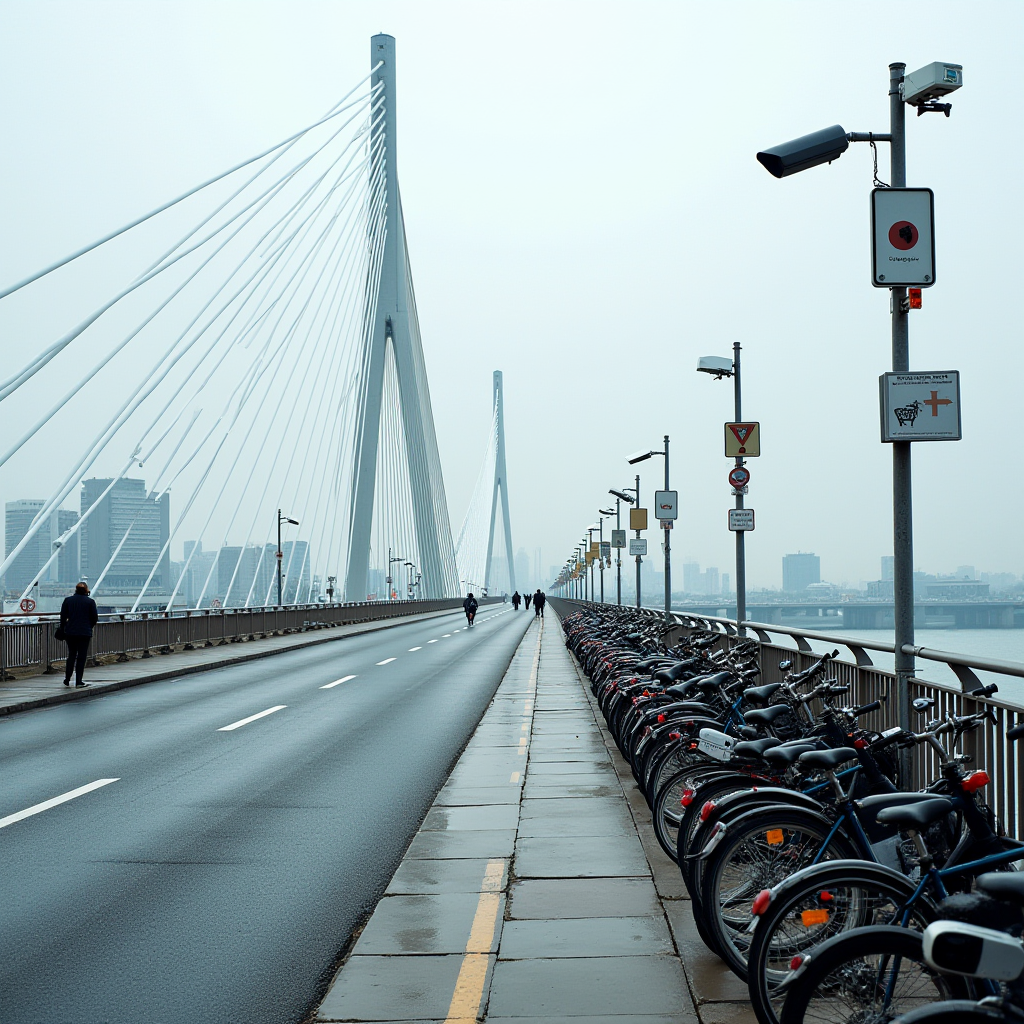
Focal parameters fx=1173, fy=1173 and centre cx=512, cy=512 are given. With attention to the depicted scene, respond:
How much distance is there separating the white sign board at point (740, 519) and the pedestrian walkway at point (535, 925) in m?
8.83

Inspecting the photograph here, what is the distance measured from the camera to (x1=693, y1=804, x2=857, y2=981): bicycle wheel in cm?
440

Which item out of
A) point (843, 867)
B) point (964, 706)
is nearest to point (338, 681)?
point (964, 706)

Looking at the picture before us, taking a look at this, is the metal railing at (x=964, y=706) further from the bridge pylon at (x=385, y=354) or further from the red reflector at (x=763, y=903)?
the bridge pylon at (x=385, y=354)

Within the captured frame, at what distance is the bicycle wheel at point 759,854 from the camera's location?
4.40 meters

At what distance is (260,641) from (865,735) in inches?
1162

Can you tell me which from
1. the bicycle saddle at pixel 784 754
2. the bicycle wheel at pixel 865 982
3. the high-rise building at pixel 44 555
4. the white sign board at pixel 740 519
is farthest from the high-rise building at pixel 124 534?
the bicycle wheel at pixel 865 982

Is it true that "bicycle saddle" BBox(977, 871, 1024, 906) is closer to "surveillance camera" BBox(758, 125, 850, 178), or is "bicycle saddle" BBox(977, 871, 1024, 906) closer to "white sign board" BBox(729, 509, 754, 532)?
"surveillance camera" BBox(758, 125, 850, 178)

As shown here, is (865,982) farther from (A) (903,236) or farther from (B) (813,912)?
(A) (903,236)

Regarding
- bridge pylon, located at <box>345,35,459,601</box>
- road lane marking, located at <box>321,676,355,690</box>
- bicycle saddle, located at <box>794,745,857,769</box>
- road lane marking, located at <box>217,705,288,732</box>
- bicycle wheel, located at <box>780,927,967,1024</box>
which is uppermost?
bridge pylon, located at <box>345,35,459,601</box>

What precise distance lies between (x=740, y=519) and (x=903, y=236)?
11.2 meters

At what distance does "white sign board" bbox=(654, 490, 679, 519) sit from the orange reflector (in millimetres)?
23777

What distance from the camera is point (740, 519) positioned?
18.1 m

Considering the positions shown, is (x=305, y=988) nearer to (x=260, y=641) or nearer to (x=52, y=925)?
(x=52, y=925)

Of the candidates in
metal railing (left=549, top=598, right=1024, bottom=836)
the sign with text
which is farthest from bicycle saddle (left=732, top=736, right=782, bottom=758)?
the sign with text
